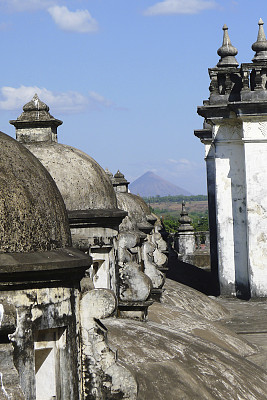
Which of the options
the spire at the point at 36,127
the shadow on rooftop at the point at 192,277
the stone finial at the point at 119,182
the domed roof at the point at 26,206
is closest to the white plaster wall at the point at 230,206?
the shadow on rooftop at the point at 192,277

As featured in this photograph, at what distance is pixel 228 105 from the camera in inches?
835

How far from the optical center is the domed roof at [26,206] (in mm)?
6145

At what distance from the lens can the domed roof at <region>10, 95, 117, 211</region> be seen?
1156 cm

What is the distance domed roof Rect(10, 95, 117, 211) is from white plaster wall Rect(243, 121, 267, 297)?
9.64 metres

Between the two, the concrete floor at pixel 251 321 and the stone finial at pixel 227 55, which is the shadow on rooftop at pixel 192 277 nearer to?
the concrete floor at pixel 251 321

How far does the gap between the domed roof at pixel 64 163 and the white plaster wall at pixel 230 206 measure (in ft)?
33.4

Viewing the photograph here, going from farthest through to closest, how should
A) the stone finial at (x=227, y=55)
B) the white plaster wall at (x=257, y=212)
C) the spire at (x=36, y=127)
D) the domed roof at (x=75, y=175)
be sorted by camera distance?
1. the stone finial at (x=227, y=55)
2. the white plaster wall at (x=257, y=212)
3. the spire at (x=36, y=127)
4. the domed roof at (x=75, y=175)

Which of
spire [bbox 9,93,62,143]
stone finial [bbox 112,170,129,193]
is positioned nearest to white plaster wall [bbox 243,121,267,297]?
stone finial [bbox 112,170,129,193]

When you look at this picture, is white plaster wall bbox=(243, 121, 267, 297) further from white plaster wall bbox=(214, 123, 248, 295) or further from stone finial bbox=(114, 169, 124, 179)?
stone finial bbox=(114, 169, 124, 179)

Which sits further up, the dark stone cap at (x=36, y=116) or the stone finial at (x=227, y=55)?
the stone finial at (x=227, y=55)

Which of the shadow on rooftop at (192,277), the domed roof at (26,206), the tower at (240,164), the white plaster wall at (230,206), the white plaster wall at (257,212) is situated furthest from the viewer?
the shadow on rooftop at (192,277)

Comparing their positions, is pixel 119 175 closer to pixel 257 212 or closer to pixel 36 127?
pixel 257 212

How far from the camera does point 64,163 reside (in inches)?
457

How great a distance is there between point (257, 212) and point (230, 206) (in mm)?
973
